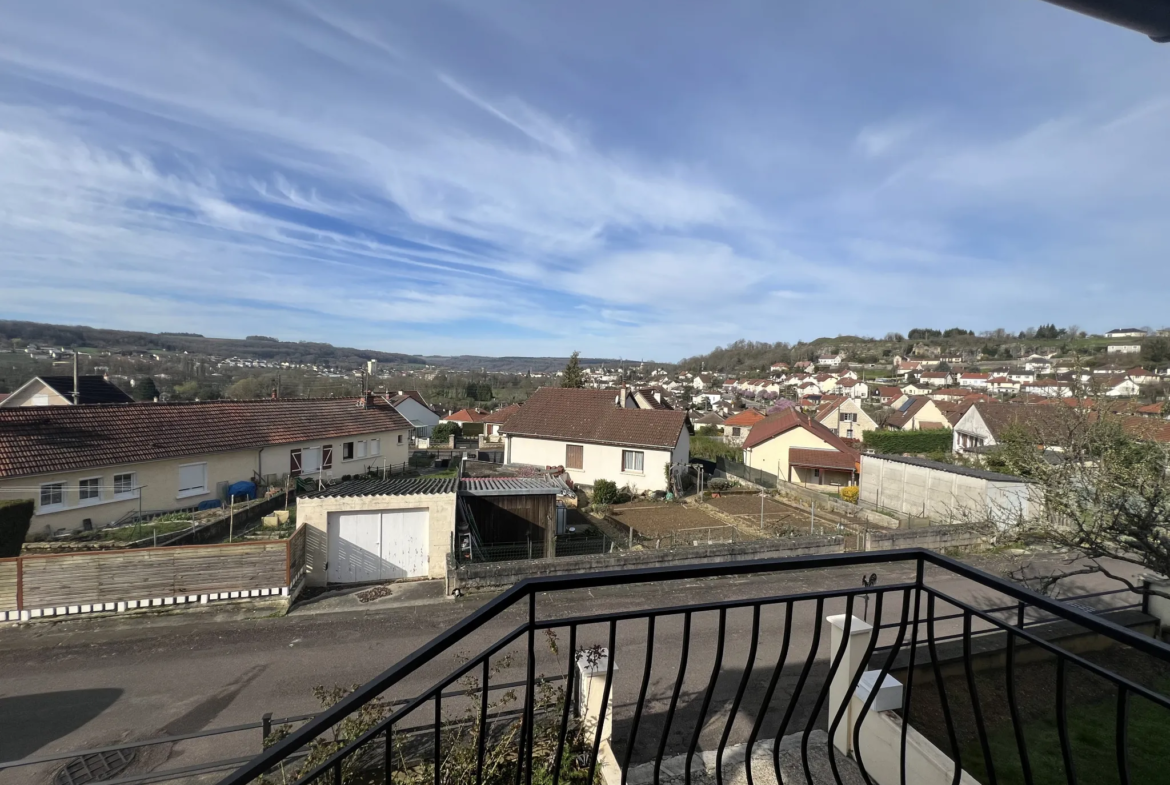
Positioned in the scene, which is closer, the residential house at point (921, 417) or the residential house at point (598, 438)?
the residential house at point (598, 438)

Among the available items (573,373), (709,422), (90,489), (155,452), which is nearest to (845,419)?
(709,422)

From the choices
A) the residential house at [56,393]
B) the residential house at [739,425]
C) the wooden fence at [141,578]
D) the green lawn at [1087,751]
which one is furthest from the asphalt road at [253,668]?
the residential house at [739,425]

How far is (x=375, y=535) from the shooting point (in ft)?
34.6

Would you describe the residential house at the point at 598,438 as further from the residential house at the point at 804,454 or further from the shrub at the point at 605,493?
the residential house at the point at 804,454

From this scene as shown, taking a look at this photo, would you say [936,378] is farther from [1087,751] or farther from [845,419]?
[1087,751]

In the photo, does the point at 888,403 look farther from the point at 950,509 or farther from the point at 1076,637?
the point at 1076,637

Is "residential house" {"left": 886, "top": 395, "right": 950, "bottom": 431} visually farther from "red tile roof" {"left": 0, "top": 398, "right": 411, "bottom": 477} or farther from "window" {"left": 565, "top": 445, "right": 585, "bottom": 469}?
"red tile roof" {"left": 0, "top": 398, "right": 411, "bottom": 477}

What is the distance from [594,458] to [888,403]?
49422mm

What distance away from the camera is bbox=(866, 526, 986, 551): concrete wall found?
523 inches

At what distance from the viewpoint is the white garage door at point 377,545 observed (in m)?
10.5

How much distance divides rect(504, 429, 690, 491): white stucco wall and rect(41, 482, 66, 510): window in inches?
557

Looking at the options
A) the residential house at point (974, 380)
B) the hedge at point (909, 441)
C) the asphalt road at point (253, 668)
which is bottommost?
the asphalt road at point (253, 668)

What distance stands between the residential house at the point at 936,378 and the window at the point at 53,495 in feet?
279

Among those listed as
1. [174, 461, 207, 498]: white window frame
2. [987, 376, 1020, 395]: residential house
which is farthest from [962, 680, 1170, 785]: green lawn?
[987, 376, 1020, 395]: residential house
